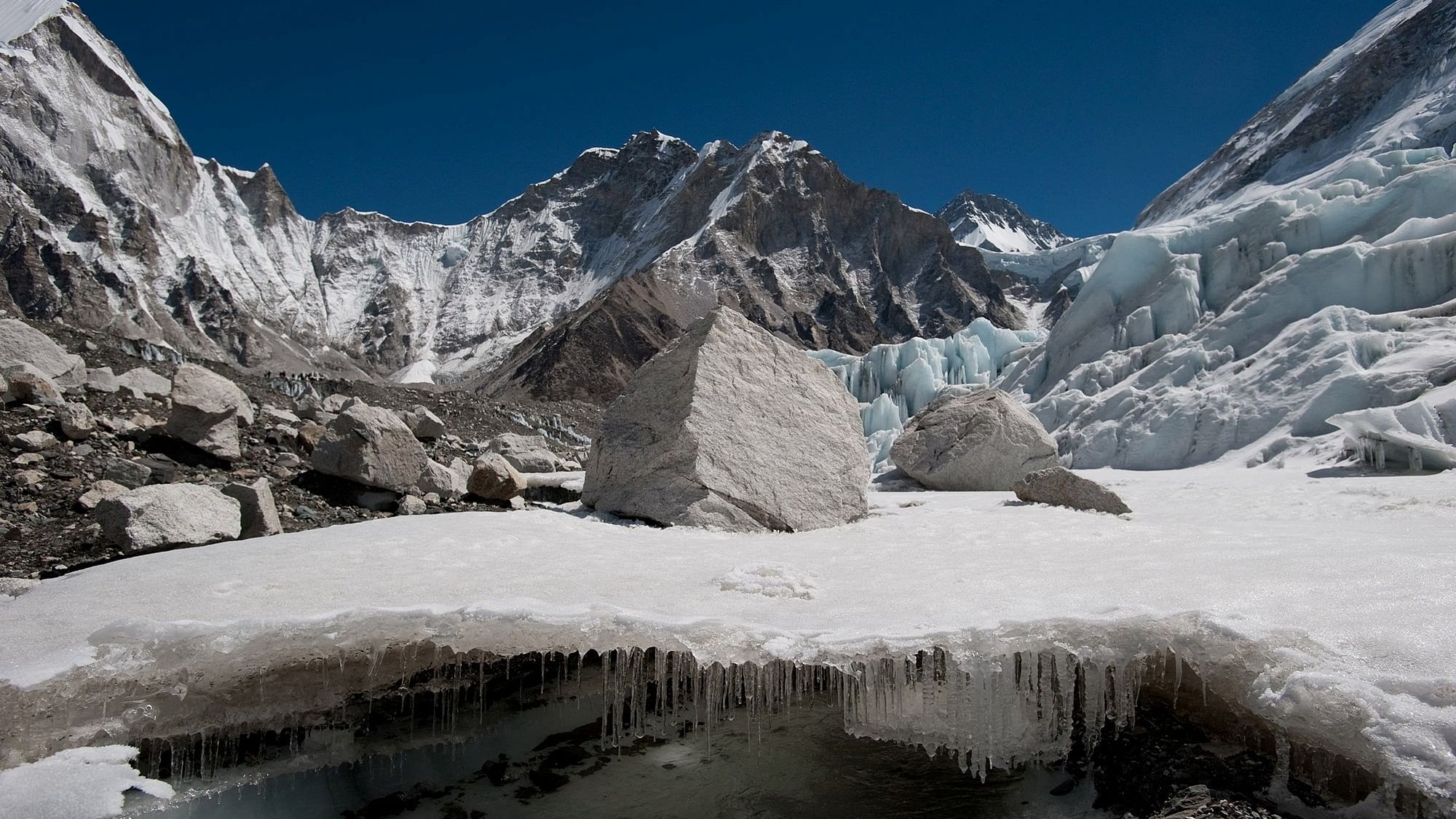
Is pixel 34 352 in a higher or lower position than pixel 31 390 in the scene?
higher

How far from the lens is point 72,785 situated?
306 cm

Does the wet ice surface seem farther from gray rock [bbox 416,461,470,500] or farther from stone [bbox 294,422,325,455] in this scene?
stone [bbox 294,422,325,455]

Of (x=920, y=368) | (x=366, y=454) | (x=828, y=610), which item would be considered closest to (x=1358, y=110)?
(x=920, y=368)

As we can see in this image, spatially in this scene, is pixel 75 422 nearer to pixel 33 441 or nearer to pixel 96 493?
pixel 33 441

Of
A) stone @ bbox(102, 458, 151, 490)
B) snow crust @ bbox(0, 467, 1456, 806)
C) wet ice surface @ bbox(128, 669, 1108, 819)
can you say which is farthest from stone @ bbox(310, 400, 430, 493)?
wet ice surface @ bbox(128, 669, 1108, 819)

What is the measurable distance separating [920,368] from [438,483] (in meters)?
27.4

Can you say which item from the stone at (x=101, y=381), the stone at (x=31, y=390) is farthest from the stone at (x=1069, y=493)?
the stone at (x=101, y=381)

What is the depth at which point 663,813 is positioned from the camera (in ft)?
12.4

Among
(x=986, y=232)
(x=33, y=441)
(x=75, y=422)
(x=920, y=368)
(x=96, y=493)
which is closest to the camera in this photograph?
(x=96, y=493)

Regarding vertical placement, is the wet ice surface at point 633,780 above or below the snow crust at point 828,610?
below

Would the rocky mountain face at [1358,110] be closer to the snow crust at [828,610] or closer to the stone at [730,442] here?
the stone at [730,442]

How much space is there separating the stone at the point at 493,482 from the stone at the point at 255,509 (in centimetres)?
234

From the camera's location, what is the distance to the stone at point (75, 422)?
829 cm

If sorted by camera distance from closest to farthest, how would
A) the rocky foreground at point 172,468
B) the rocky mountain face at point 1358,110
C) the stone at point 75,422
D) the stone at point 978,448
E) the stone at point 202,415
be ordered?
the rocky foreground at point 172,468 < the stone at point 75,422 < the stone at point 202,415 < the stone at point 978,448 < the rocky mountain face at point 1358,110
